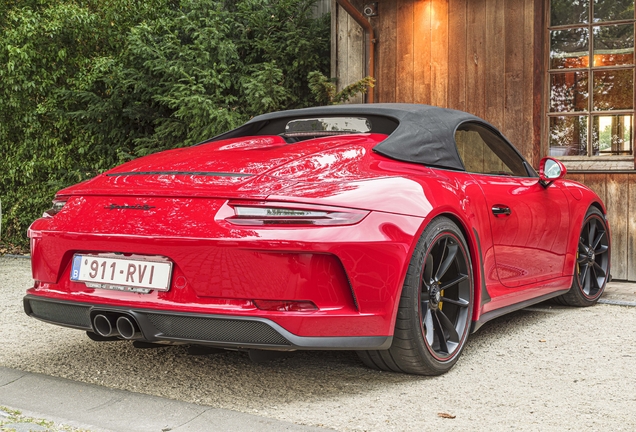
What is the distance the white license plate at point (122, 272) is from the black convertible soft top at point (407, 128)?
114 centimetres

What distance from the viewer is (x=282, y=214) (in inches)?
113

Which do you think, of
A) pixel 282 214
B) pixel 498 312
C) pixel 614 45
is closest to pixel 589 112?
pixel 614 45

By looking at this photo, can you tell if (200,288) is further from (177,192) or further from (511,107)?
(511,107)

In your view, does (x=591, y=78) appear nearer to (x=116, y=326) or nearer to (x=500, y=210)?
(x=500, y=210)

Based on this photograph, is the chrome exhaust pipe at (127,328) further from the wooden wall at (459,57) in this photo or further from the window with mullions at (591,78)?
the window with mullions at (591,78)

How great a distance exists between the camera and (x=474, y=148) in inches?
171

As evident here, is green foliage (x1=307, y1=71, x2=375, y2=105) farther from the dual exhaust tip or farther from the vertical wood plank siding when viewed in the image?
the dual exhaust tip

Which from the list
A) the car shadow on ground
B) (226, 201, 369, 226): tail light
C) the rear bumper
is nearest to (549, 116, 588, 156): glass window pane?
the car shadow on ground

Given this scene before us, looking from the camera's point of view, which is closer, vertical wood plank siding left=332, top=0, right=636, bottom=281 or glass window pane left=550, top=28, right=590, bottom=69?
vertical wood plank siding left=332, top=0, right=636, bottom=281

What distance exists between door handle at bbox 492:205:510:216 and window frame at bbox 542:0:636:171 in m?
3.30

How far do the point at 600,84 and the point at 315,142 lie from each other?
4.51 meters

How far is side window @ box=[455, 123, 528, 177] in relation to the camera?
412 cm

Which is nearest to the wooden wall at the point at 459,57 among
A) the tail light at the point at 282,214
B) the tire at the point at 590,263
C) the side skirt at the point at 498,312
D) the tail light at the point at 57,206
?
the tire at the point at 590,263

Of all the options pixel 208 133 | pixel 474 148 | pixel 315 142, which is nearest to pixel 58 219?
pixel 315 142
